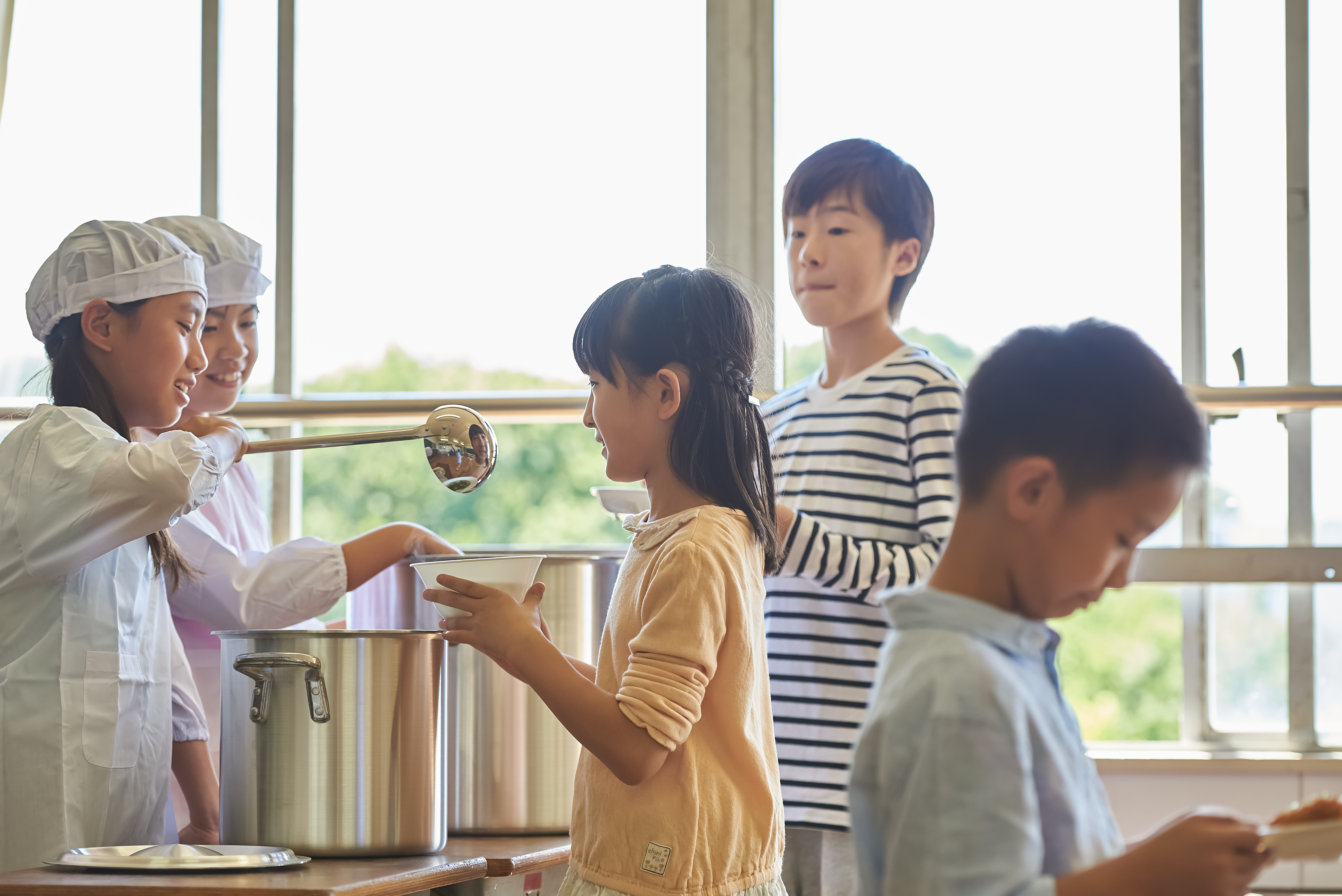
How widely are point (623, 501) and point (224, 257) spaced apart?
69 cm

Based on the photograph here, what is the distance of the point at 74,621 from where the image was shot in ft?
4.28

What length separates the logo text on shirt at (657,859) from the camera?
100 centimetres

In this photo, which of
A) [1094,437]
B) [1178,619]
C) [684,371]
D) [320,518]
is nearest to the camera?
[1094,437]

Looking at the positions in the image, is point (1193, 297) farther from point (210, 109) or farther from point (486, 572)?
point (210, 109)

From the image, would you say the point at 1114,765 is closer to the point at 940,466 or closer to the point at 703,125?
the point at 940,466

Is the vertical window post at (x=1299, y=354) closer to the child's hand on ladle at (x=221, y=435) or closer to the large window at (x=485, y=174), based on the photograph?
the large window at (x=485, y=174)

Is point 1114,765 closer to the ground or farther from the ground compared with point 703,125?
closer to the ground

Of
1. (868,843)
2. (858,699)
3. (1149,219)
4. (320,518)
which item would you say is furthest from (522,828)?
(320,518)

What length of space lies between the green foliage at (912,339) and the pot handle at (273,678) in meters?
1.25

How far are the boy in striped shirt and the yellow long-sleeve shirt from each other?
23 centimetres

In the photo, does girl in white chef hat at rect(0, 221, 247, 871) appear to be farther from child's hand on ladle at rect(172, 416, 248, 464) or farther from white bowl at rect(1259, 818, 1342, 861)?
white bowl at rect(1259, 818, 1342, 861)

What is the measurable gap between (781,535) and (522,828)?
1.51ft

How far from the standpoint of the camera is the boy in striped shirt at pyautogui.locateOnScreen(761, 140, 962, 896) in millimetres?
1320

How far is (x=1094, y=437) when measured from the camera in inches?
26.5
